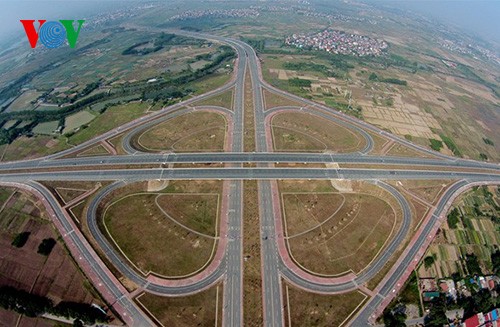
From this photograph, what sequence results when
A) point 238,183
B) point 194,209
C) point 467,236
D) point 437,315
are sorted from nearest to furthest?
point 437,315 → point 467,236 → point 194,209 → point 238,183

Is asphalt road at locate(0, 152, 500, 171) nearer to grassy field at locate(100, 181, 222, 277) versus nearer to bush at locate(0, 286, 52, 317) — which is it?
grassy field at locate(100, 181, 222, 277)

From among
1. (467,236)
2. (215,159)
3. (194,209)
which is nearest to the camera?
(467,236)

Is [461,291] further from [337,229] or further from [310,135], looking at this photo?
[310,135]

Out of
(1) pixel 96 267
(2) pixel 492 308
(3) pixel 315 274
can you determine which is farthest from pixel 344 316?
(1) pixel 96 267

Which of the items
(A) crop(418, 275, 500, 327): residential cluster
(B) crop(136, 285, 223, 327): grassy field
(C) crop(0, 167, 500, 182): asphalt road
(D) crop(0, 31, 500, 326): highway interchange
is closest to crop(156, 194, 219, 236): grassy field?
(D) crop(0, 31, 500, 326): highway interchange

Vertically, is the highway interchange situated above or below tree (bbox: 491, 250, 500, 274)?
above

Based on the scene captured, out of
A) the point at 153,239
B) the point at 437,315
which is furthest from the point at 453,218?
the point at 153,239

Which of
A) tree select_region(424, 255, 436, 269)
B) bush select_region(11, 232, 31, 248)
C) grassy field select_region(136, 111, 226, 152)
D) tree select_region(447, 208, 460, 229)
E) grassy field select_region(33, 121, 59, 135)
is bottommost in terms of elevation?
bush select_region(11, 232, 31, 248)

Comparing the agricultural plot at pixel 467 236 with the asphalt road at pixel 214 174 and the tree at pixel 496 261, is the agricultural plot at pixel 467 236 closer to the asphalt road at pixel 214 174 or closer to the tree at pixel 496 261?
the tree at pixel 496 261

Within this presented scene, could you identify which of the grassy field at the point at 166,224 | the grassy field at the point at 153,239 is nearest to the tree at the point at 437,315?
the grassy field at the point at 166,224
